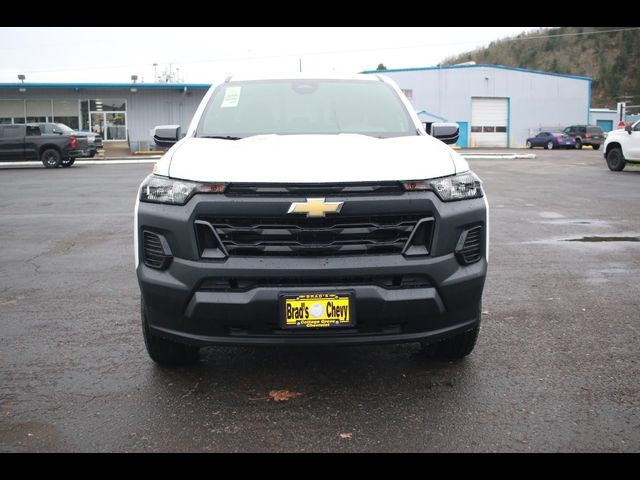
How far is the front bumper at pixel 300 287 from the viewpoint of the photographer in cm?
318

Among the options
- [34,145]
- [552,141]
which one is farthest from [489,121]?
[34,145]

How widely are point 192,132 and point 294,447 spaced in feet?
7.96

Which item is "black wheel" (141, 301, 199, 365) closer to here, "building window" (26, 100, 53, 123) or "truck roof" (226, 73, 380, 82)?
"truck roof" (226, 73, 380, 82)

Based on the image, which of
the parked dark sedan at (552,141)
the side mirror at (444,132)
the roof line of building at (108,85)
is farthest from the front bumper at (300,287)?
the parked dark sedan at (552,141)

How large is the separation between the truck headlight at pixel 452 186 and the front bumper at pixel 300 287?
0.05 meters

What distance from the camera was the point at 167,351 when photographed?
150 inches

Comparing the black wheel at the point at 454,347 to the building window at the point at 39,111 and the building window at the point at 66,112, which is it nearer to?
the building window at the point at 66,112

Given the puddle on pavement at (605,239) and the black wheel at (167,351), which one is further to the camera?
the puddle on pavement at (605,239)

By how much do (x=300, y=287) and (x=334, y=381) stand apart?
0.83 meters

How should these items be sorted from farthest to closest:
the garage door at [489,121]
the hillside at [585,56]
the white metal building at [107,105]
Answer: the hillside at [585,56] → the garage door at [489,121] → the white metal building at [107,105]

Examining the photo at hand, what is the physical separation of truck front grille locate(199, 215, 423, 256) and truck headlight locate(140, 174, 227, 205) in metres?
0.16

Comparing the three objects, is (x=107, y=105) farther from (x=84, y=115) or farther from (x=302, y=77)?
(x=302, y=77)

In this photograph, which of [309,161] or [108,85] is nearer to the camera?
[309,161]
